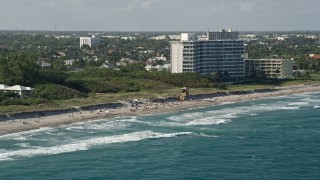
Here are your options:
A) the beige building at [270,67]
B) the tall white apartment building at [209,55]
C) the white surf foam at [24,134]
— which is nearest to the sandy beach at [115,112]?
the white surf foam at [24,134]

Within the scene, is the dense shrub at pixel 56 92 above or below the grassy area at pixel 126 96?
above

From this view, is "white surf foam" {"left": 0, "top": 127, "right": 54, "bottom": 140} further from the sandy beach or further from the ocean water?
the sandy beach

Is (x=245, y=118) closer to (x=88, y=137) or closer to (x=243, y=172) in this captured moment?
(x=88, y=137)

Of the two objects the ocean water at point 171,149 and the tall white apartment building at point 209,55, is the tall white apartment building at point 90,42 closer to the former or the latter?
the tall white apartment building at point 209,55

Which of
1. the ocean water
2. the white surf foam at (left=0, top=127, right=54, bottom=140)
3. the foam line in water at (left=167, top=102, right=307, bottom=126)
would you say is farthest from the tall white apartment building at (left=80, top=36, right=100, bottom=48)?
the white surf foam at (left=0, top=127, right=54, bottom=140)

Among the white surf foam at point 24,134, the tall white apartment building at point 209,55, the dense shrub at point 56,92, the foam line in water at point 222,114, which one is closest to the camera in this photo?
the white surf foam at point 24,134

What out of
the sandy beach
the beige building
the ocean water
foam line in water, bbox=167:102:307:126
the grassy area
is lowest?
the ocean water

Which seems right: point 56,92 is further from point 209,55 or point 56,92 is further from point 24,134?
point 209,55
